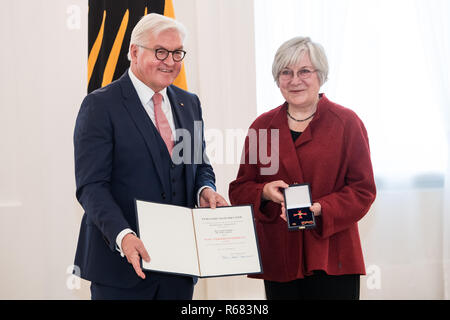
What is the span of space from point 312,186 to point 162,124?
666mm

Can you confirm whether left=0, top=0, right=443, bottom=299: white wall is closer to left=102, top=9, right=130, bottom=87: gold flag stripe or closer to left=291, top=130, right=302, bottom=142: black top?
left=102, top=9, right=130, bottom=87: gold flag stripe

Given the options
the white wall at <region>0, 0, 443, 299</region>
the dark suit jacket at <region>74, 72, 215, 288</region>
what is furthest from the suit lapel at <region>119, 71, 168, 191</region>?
the white wall at <region>0, 0, 443, 299</region>

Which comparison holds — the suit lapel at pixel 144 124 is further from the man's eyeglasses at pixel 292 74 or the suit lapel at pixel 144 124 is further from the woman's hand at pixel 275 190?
the man's eyeglasses at pixel 292 74

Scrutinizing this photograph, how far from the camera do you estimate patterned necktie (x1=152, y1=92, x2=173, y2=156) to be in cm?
194

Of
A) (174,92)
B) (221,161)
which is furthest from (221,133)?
→ (174,92)

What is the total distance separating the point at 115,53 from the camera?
3090 mm

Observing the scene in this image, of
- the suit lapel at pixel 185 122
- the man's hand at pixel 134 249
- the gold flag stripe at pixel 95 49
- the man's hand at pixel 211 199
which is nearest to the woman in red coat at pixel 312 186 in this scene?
the man's hand at pixel 211 199

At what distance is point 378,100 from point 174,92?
83.4 inches

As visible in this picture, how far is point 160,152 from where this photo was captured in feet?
6.20

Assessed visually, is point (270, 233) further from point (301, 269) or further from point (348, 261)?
point (348, 261)

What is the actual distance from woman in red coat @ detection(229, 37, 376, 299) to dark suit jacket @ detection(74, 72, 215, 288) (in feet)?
1.55

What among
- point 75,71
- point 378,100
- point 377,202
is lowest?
point 377,202

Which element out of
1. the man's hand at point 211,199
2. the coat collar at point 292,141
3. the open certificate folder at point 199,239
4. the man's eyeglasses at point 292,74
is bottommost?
the open certificate folder at point 199,239

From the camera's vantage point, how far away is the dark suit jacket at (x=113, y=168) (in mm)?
1811
